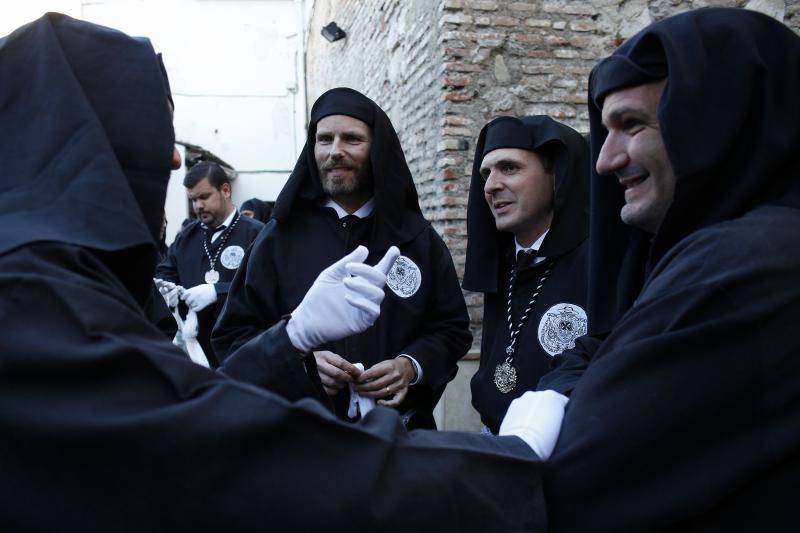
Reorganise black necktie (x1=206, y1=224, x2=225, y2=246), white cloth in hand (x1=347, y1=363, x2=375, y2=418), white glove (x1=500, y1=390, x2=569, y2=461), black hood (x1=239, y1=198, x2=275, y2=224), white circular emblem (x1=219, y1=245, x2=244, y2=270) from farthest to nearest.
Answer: black hood (x1=239, y1=198, x2=275, y2=224), black necktie (x1=206, y1=224, x2=225, y2=246), white circular emblem (x1=219, y1=245, x2=244, y2=270), white cloth in hand (x1=347, y1=363, x2=375, y2=418), white glove (x1=500, y1=390, x2=569, y2=461)

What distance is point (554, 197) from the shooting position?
3213mm

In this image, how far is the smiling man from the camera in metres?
5.90

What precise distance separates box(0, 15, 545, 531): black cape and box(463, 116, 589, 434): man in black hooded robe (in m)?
1.60

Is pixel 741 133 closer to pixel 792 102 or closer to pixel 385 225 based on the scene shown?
pixel 792 102

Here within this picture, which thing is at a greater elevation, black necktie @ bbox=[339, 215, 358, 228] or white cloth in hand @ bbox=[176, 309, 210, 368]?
black necktie @ bbox=[339, 215, 358, 228]

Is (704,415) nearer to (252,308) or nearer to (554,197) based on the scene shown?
(554,197)

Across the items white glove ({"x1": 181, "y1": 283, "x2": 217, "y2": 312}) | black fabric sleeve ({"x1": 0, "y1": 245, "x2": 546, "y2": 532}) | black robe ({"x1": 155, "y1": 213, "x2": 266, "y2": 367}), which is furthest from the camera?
black robe ({"x1": 155, "y1": 213, "x2": 266, "y2": 367})

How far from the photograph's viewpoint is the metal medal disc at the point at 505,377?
2898 mm

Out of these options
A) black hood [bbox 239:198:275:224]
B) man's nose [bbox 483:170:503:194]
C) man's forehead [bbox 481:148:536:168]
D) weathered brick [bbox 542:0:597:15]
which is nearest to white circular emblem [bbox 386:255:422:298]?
man's nose [bbox 483:170:503:194]

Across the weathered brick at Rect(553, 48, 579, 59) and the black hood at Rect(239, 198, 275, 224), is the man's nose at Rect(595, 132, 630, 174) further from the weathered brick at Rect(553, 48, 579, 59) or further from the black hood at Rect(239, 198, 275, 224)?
the black hood at Rect(239, 198, 275, 224)

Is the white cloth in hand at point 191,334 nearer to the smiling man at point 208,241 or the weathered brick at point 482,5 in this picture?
the smiling man at point 208,241

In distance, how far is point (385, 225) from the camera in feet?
10.5

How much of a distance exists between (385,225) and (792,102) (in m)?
1.97

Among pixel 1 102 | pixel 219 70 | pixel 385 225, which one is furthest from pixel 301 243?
pixel 219 70
